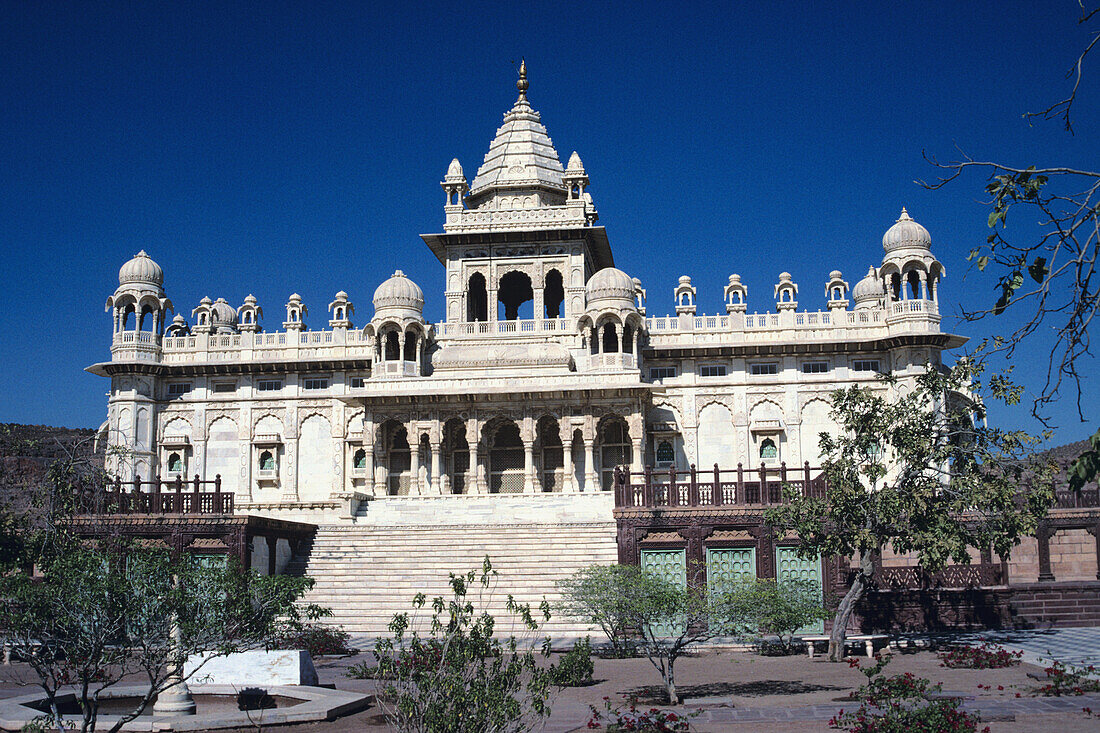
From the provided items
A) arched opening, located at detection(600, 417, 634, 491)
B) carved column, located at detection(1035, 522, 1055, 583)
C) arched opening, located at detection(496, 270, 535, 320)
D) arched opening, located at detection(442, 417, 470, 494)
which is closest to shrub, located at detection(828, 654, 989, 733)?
carved column, located at detection(1035, 522, 1055, 583)

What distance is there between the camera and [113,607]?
37.1 feet

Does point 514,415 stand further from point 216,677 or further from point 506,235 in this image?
point 216,677

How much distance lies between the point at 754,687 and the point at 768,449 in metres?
24.9

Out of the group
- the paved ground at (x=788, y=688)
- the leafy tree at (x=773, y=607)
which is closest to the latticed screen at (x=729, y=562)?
the paved ground at (x=788, y=688)

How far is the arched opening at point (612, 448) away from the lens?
1575 inches

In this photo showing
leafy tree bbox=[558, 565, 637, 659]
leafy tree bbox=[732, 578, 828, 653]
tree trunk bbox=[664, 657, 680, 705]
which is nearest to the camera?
tree trunk bbox=[664, 657, 680, 705]

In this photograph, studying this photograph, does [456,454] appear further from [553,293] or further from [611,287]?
[553,293]

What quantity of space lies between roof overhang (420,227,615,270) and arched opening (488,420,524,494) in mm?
8578

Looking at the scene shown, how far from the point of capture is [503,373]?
39625 mm

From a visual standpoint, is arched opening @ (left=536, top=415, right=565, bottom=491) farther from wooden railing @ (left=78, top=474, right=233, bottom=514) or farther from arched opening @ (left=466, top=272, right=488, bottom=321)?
wooden railing @ (left=78, top=474, right=233, bottom=514)

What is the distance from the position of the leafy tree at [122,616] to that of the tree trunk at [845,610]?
11118 millimetres

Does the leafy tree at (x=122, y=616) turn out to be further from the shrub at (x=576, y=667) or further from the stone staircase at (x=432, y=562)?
the stone staircase at (x=432, y=562)

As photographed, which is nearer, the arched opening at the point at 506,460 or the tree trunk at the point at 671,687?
the tree trunk at the point at 671,687

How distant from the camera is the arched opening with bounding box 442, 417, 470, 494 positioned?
39.8 m
